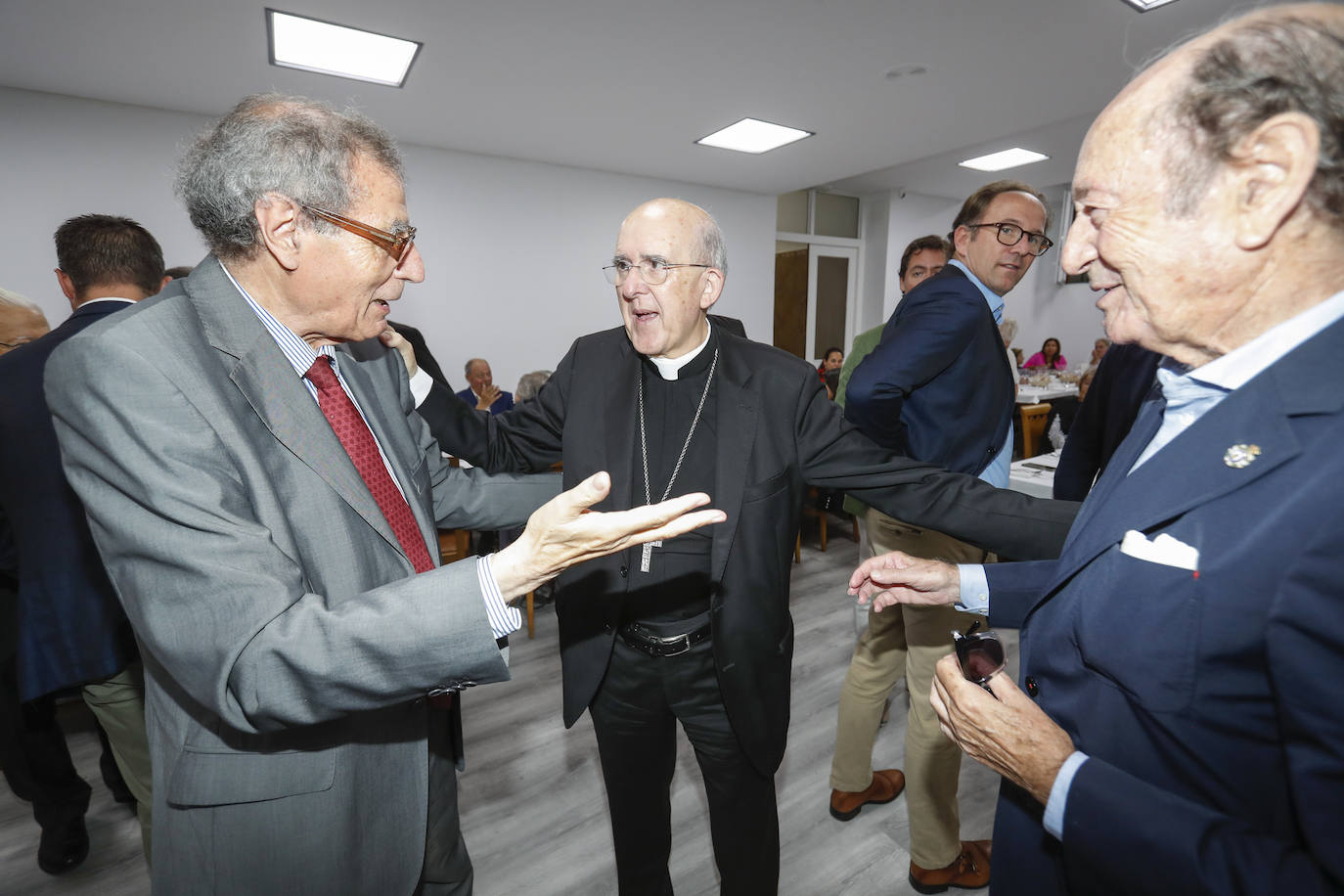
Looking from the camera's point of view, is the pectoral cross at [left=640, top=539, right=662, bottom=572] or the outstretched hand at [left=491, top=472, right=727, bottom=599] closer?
the outstretched hand at [left=491, top=472, right=727, bottom=599]

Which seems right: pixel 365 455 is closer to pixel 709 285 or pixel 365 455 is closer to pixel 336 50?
pixel 709 285

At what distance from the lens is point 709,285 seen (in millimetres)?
1701

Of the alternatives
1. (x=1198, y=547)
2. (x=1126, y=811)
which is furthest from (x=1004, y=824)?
(x=1198, y=547)

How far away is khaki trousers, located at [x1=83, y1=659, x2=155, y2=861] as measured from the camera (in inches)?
81.1

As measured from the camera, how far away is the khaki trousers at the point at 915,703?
80.7 inches

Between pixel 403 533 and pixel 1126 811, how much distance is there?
1203 mm

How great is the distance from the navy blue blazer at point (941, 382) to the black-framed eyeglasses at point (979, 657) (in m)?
1.20

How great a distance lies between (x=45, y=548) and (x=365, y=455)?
1.64 m

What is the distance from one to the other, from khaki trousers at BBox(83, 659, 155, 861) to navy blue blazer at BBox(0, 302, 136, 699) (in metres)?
0.09

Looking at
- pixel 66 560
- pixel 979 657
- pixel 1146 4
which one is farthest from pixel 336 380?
pixel 1146 4

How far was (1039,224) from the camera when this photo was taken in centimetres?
227

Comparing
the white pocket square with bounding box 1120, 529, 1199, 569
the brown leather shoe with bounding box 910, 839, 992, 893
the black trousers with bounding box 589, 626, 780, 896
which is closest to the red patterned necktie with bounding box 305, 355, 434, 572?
the black trousers with bounding box 589, 626, 780, 896

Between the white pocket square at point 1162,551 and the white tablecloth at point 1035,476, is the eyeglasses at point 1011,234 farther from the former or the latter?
the white pocket square at point 1162,551

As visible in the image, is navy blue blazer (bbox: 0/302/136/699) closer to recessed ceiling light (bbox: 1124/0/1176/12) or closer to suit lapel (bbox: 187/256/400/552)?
suit lapel (bbox: 187/256/400/552)
